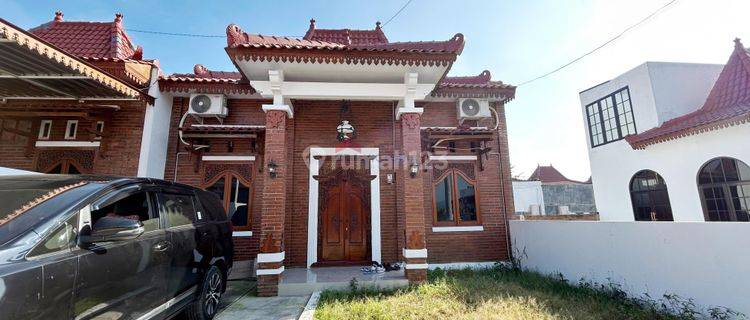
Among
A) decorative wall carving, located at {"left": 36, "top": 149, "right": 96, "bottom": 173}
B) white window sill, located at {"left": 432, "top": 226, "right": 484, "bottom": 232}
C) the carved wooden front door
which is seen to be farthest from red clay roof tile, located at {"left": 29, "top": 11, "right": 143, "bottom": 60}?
white window sill, located at {"left": 432, "top": 226, "right": 484, "bottom": 232}

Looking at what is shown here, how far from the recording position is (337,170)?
266 inches

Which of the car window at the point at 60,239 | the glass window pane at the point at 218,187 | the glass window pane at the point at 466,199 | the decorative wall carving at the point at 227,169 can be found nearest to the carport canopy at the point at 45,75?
the decorative wall carving at the point at 227,169

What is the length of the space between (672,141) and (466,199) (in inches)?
278

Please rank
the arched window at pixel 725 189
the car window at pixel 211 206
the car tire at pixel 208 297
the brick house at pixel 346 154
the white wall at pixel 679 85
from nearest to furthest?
the car tire at pixel 208 297, the car window at pixel 211 206, the brick house at pixel 346 154, the arched window at pixel 725 189, the white wall at pixel 679 85

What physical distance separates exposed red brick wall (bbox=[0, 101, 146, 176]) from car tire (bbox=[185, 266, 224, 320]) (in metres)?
3.58

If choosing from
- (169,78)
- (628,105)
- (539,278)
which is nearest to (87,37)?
(169,78)

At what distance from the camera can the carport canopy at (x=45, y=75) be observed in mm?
3611

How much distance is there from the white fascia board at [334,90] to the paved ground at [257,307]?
11.5 feet

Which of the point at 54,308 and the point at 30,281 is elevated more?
the point at 30,281

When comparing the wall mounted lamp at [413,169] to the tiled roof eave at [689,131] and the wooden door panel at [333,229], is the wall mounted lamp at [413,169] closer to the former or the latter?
the wooden door panel at [333,229]

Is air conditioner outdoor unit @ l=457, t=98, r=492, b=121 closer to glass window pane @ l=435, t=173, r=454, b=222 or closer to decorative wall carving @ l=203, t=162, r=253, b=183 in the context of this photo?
glass window pane @ l=435, t=173, r=454, b=222

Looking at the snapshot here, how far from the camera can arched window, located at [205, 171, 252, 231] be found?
6551 millimetres

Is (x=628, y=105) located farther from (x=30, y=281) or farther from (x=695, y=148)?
(x=30, y=281)

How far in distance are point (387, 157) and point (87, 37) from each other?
7.27 meters
